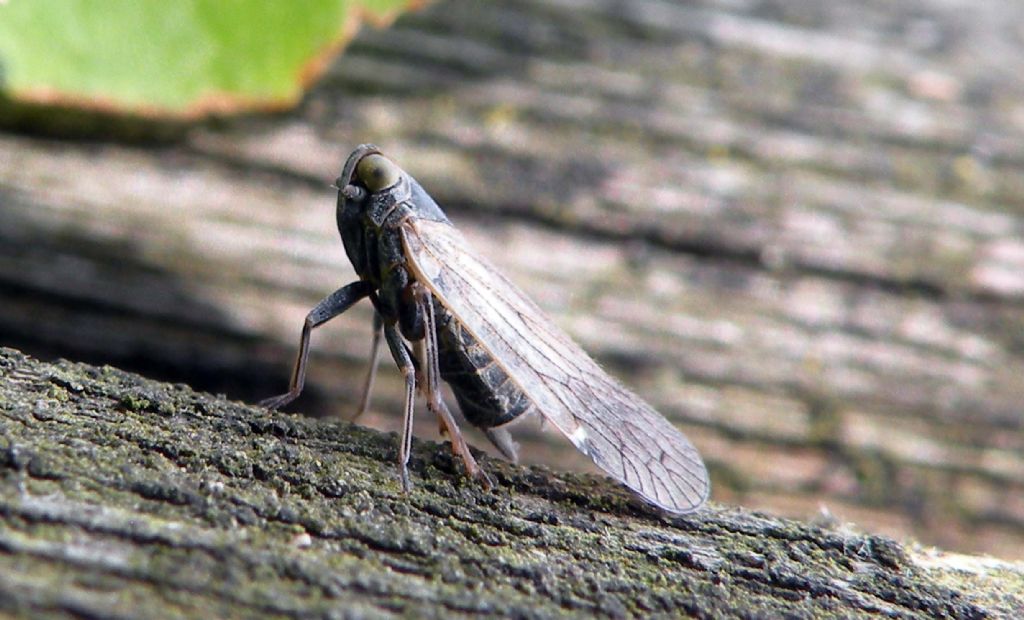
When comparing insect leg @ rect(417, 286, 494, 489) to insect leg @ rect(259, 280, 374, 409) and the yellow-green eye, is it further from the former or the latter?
the yellow-green eye

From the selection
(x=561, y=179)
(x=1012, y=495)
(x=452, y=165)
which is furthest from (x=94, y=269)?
(x=1012, y=495)

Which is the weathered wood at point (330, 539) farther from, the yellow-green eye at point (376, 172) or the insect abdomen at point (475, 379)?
the yellow-green eye at point (376, 172)

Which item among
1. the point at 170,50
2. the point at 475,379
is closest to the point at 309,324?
the point at 475,379

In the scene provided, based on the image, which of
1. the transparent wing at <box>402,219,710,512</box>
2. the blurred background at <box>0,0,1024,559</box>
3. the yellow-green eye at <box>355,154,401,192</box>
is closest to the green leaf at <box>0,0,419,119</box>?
the blurred background at <box>0,0,1024,559</box>

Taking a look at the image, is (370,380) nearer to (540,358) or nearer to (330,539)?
(540,358)

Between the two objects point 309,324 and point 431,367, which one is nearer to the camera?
point 309,324

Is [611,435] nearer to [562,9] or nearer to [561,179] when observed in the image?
[561,179]
